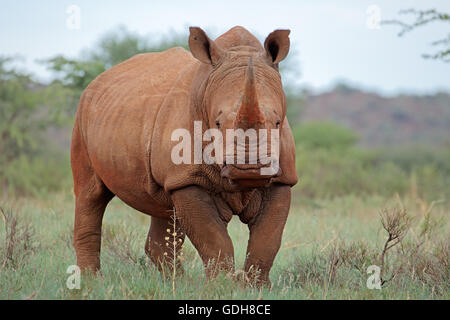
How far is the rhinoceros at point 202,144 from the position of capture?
486cm

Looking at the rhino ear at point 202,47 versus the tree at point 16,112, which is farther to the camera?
the tree at point 16,112

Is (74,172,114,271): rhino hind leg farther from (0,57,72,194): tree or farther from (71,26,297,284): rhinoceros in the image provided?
(0,57,72,194): tree

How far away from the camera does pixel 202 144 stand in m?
5.21

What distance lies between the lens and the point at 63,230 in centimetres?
852

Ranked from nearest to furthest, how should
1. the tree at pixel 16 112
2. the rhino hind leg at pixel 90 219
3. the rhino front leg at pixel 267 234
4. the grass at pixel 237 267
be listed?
the grass at pixel 237 267 → the rhino front leg at pixel 267 234 → the rhino hind leg at pixel 90 219 → the tree at pixel 16 112

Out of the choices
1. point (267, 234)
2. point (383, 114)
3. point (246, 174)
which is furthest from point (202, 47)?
point (383, 114)

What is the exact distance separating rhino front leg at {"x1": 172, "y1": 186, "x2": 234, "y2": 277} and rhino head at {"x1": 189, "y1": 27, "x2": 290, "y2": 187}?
0.58 metres

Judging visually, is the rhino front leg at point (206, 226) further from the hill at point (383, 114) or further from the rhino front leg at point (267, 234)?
the hill at point (383, 114)

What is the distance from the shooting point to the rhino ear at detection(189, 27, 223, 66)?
520cm

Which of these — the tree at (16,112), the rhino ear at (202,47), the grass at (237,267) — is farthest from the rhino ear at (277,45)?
the tree at (16,112)

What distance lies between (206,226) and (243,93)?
1.08 meters

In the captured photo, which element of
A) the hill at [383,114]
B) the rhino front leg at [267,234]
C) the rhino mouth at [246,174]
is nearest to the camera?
the rhino mouth at [246,174]
